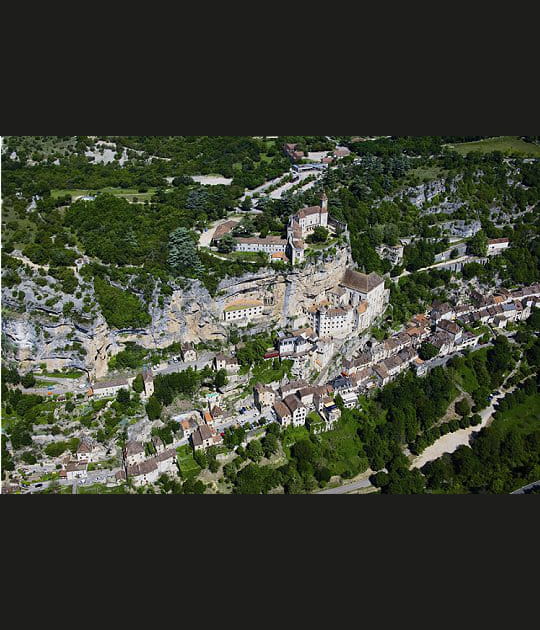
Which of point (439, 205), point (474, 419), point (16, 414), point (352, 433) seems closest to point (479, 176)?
point (439, 205)

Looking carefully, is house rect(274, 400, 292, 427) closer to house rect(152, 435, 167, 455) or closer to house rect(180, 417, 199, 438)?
house rect(180, 417, 199, 438)

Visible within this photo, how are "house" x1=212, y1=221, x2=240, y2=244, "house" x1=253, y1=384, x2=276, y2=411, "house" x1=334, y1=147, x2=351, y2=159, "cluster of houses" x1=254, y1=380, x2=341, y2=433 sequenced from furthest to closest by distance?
"house" x1=334, y1=147, x2=351, y2=159 < "house" x1=212, y1=221, x2=240, y2=244 < "house" x1=253, y1=384, x2=276, y2=411 < "cluster of houses" x1=254, y1=380, x2=341, y2=433

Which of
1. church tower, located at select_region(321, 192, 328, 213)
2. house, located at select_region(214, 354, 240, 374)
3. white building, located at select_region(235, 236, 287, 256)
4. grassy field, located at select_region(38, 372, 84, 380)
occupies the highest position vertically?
church tower, located at select_region(321, 192, 328, 213)

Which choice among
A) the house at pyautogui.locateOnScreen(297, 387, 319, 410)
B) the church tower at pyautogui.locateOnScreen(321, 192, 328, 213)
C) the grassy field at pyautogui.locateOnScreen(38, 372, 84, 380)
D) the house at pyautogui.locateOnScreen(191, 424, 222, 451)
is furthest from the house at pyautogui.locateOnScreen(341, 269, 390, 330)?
the grassy field at pyautogui.locateOnScreen(38, 372, 84, 380)

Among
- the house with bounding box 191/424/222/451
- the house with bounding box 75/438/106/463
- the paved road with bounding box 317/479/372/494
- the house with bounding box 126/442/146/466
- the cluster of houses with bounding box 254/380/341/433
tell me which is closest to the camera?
the house with bounding box 75/438/106/463

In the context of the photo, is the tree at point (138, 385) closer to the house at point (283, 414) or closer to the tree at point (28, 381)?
the tree at point (28, 381)

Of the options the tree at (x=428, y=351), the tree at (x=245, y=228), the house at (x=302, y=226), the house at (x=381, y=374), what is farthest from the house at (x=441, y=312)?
the tree at (x=245, y=228)
